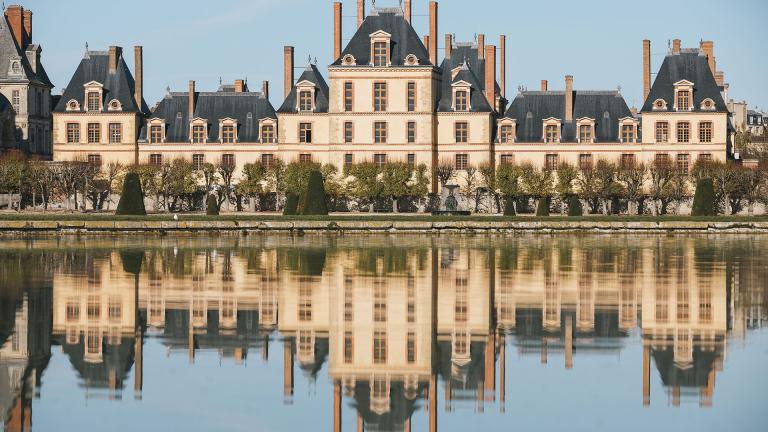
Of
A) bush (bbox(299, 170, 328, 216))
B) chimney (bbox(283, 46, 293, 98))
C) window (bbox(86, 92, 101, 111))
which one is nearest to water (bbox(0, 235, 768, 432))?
bush (bbox(299, 170, 328, 216))

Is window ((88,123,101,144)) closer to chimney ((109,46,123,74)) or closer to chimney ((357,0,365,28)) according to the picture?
chimney ((109,46,123,74))

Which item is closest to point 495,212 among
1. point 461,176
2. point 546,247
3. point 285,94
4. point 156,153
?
point 461,176

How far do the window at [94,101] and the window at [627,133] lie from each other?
22096 mm

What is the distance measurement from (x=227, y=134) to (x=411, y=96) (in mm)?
8281

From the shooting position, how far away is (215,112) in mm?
58344

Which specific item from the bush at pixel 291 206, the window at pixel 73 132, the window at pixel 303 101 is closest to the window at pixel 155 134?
the window at pixel 73 132

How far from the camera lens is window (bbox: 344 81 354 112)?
181ft

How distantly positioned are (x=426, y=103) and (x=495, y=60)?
4044mm

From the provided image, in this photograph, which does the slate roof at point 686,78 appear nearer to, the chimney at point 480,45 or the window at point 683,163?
the window at point 683,163

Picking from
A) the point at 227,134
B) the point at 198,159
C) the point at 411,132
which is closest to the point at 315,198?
the point at 411,132

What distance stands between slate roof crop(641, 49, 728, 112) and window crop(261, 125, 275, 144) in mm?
15417

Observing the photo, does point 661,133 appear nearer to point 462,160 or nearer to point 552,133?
point 552,133

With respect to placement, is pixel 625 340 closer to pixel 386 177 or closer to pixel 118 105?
pixel 386 177

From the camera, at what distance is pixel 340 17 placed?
55656 millimetres
